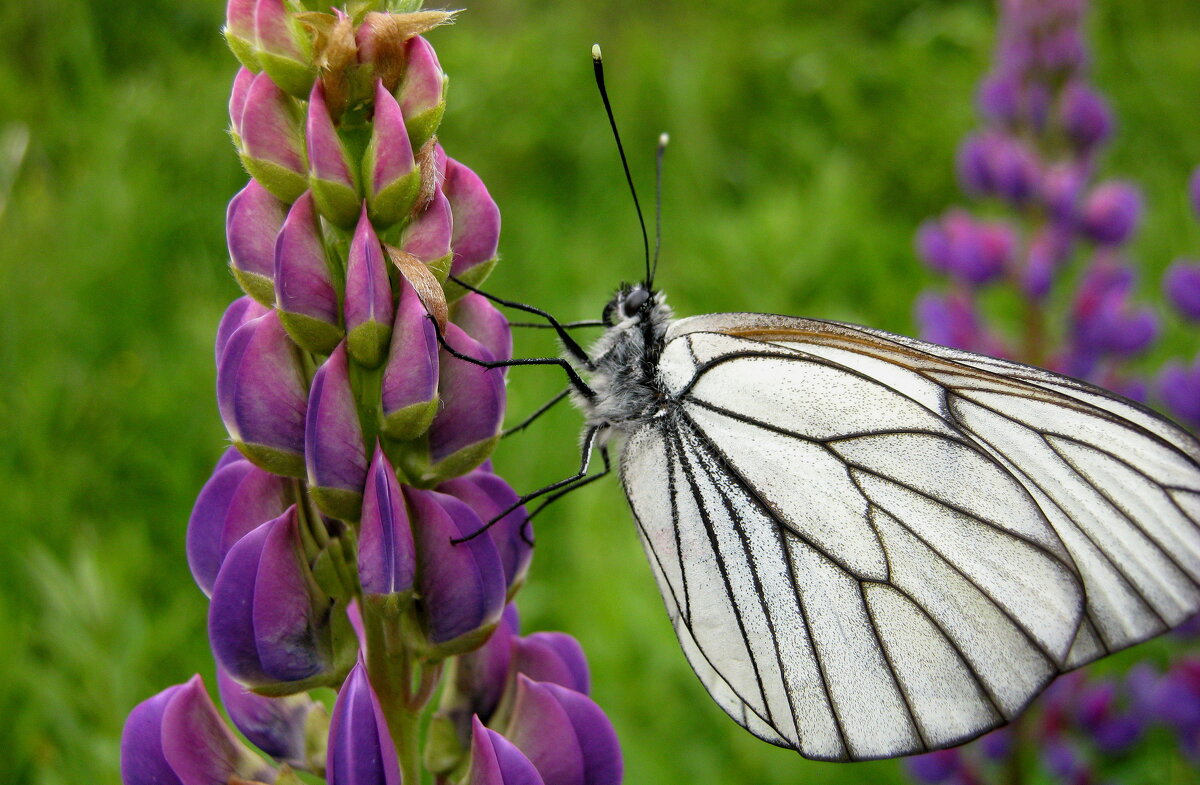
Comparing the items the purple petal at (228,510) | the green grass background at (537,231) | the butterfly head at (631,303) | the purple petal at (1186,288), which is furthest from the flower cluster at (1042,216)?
the purple petal at (228,510)

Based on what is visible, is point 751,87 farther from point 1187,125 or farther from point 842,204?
point 1187,125

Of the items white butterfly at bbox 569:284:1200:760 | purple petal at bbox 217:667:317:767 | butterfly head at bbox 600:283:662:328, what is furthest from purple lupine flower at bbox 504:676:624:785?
butterfly head at bbox 600:283:662:328

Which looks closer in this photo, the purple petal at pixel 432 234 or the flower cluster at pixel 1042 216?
the purple petal at pixel 432 234

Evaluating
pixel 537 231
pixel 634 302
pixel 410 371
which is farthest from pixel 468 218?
pixel 537 231

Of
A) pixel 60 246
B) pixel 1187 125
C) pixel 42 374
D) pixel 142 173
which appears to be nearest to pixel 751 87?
pixel 1187 125

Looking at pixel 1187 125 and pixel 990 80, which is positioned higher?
pixel 1187 125

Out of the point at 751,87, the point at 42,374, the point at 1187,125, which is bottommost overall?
the point at 42,374

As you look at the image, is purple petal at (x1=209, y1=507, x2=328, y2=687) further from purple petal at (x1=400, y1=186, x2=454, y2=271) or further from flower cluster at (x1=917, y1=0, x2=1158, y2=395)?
flower cluster at (x1=917, y1=0, x2=1158, y2=395)

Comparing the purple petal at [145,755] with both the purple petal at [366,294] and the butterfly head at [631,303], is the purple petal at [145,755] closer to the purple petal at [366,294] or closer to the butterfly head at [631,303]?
the purple petal at [366,294]
